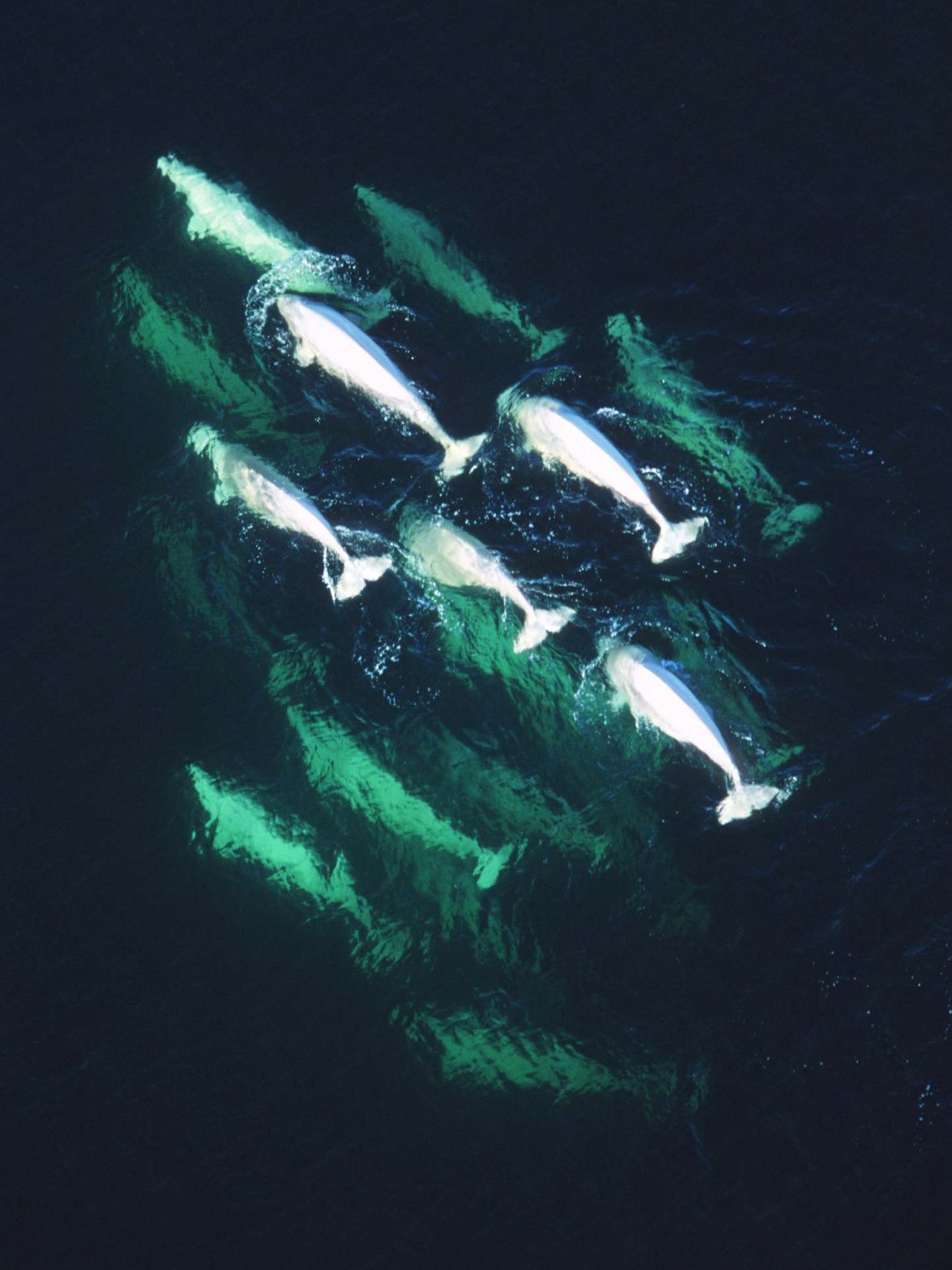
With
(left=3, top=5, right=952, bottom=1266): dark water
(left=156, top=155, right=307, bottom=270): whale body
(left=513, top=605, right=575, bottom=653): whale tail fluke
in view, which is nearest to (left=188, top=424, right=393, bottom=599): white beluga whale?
(left=3, top=5, right=952, bottom=1266): dark water

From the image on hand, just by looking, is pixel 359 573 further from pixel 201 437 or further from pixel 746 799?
pixel 746 799

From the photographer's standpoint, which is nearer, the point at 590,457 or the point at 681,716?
the point at 681,716

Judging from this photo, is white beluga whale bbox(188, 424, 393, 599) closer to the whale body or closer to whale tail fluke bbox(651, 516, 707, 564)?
the whale body

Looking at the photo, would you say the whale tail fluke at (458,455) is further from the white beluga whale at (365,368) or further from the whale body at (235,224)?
the whale body at (235,224)

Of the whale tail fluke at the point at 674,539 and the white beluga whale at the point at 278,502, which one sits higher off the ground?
the white beluga whale at the point at 278,502

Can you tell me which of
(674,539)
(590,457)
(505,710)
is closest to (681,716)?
(505,710)

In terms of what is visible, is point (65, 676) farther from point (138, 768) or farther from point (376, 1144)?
point (376, 1144)

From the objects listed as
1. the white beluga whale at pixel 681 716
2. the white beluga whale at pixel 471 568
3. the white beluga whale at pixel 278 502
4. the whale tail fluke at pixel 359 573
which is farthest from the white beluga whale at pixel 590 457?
the white beluga whale at pixel 278 502
